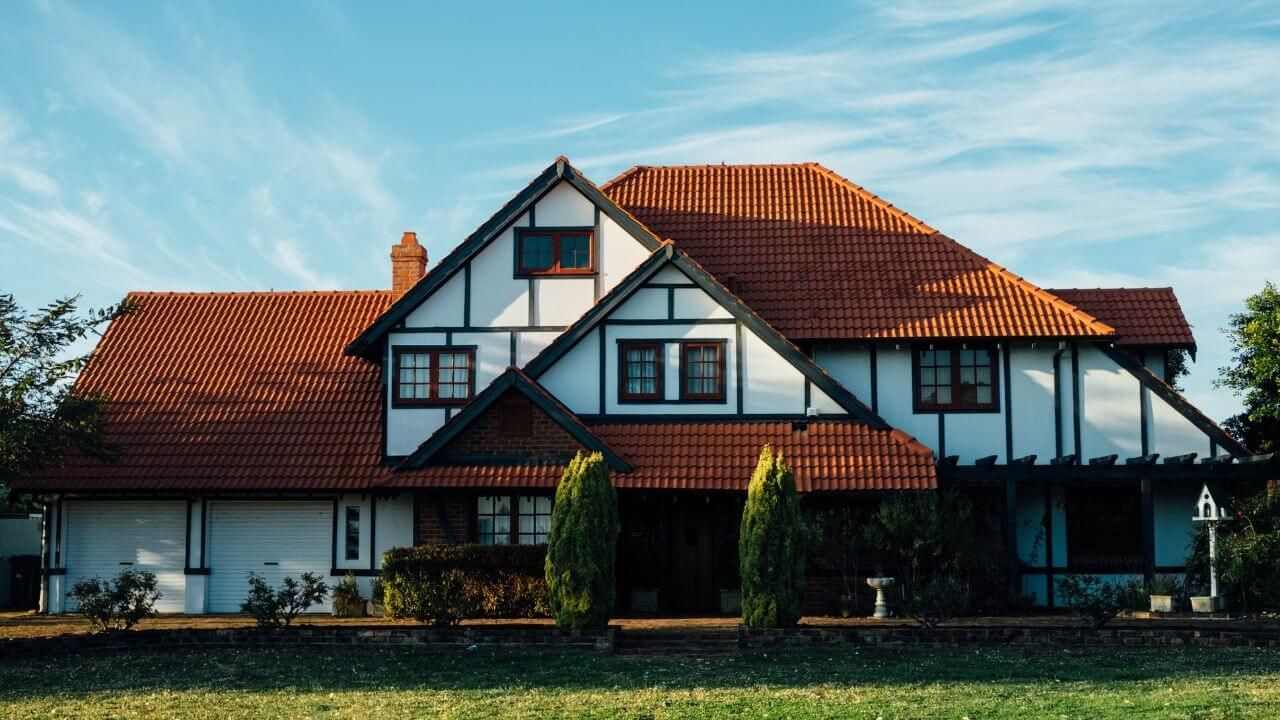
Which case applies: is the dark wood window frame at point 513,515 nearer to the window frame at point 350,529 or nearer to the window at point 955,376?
the window frame at point 350,529

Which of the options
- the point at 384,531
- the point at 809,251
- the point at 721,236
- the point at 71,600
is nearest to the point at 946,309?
the point at 809,251

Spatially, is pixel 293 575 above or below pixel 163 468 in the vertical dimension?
below

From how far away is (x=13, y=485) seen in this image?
25.3 metres

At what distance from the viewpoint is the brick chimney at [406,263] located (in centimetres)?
3031

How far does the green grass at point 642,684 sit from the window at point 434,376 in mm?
7574

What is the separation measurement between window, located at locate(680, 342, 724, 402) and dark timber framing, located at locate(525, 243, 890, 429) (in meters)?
0.82

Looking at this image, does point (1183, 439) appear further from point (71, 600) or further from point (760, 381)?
point (71, 600)

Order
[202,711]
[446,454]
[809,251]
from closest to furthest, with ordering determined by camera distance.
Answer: [202,711]
[446,454]
[809,251]

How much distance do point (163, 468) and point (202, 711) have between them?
12645mm

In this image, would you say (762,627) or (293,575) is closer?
(762,627)

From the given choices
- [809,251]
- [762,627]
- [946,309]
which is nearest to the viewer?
[762,627]

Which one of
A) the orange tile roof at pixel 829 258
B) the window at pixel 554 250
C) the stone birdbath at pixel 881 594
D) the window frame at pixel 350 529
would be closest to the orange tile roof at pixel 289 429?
the window frame at pixel 350 529

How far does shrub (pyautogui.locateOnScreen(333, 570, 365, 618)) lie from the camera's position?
2534 cm

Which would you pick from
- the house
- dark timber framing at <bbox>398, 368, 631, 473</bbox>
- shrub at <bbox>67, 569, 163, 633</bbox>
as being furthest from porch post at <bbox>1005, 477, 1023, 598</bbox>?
shrub at <bbox>67, 569, 163, 633</bbox>
